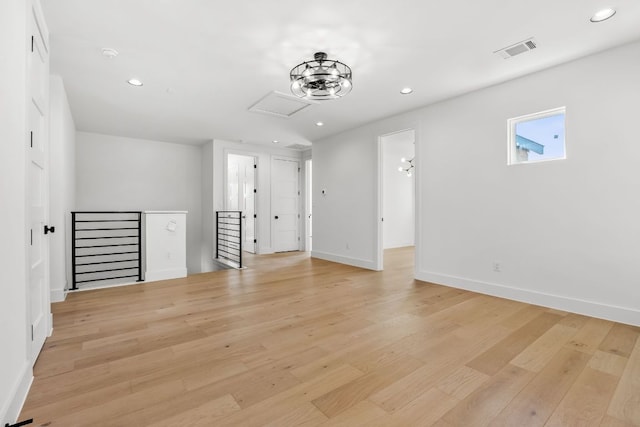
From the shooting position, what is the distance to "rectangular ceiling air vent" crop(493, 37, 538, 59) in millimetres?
2744

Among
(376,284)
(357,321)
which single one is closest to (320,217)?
(376,284)

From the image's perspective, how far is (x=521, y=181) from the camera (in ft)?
11.4

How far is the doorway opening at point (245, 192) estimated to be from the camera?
7.57 meters

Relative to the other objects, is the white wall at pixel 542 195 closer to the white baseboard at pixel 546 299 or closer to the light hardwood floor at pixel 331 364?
the white baseboard at pixel 546 299

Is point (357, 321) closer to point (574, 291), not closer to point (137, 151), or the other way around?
point (574, 291)

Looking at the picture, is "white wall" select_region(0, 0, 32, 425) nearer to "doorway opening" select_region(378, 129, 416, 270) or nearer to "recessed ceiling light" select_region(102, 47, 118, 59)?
"recessed ceiling light" select_region(102, 47, 118, 59)

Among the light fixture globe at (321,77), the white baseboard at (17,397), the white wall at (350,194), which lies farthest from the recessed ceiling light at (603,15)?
the white baseboard at (17,397)

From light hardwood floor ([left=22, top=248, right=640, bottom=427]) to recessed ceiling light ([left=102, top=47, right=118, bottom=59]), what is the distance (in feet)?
8.32

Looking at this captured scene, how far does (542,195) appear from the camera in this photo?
10.9 feet

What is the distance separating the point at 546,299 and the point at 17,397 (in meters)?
4.35

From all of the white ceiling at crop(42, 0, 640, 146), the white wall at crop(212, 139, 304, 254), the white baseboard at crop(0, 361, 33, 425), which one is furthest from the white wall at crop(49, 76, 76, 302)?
the white wall at crop(212, 139, 304, 254)

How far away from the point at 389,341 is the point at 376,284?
1.88 m

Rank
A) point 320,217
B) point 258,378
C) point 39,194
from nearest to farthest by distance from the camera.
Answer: point 258,378, point 39,194, point 320,217

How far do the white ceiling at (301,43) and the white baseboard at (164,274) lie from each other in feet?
8.07
